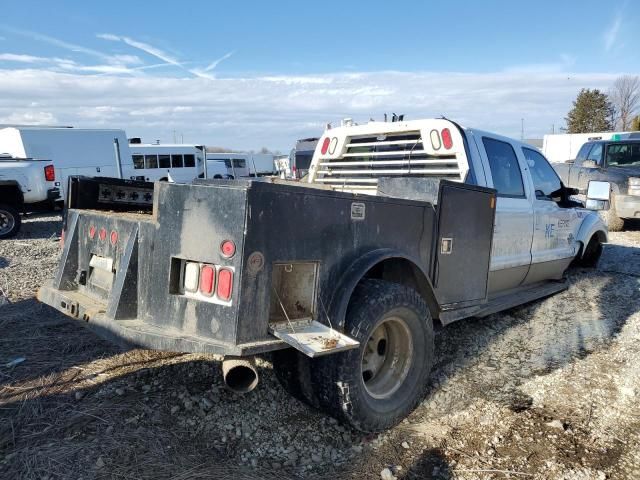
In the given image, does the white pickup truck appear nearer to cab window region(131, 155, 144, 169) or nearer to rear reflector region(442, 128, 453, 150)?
rear reflector region(442, 128, 453, 150)

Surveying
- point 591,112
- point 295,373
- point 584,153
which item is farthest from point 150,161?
point 591,112

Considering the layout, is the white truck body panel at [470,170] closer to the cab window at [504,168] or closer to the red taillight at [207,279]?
the cab window at [504,168]

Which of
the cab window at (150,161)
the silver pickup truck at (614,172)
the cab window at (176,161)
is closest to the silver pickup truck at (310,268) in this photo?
the silver pickup truck at (614,172)

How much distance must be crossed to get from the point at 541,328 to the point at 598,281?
6.17 feet

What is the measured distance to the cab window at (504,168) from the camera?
15.0 ft

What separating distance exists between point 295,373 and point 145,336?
0.90 meters

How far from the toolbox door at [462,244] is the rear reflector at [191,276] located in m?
1.72

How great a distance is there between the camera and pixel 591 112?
42.2 meters

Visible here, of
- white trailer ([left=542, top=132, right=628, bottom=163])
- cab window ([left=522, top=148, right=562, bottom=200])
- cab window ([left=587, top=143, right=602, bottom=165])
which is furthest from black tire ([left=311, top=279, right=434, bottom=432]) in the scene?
white trailer ([left=542, top=132, right=628, bottom=163])

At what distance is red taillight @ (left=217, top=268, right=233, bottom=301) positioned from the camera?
2568mm

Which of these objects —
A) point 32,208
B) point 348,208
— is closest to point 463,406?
point 348,208

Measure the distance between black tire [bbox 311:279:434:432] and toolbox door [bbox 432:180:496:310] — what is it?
1.54 feet

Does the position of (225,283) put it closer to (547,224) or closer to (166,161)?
(547,224)

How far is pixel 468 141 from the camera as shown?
4.32m
